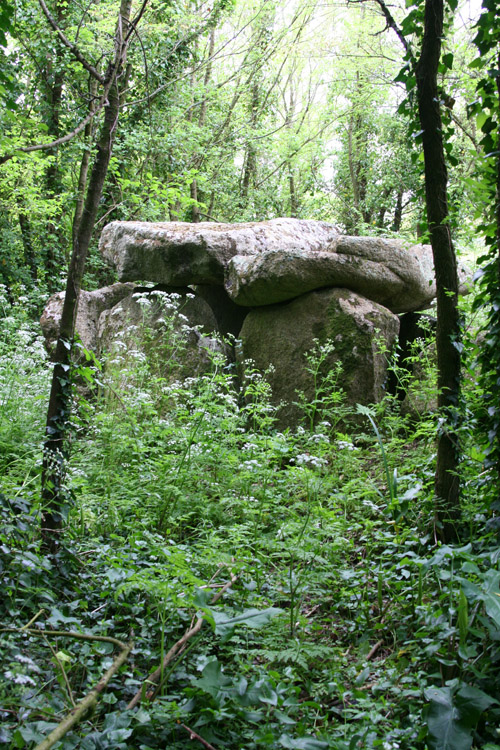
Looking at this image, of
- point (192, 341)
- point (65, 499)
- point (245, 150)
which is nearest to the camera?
point (65, 499)

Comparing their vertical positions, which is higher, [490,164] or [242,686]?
[490,164]

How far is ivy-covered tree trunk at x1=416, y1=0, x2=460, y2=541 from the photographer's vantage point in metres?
2.70

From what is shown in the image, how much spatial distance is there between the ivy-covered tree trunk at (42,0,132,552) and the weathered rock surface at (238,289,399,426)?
289 centimetres

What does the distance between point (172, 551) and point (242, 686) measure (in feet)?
2.22

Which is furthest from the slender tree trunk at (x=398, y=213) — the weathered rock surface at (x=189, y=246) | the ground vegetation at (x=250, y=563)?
the ground vegetation at (x=250, y=563)

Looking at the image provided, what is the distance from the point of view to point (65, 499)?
105 inches

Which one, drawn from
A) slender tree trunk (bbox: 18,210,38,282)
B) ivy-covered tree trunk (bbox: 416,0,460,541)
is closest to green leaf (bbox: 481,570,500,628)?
ivy-covered tree trunk (bbox: 416,0,460,541)

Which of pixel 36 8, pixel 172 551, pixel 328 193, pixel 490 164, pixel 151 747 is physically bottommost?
pixel 151 747

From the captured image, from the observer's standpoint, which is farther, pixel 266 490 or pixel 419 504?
pixel 266 490

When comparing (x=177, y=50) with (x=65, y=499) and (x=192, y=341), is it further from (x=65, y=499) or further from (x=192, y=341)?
(x=65, y=499)

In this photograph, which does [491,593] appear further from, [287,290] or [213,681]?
[287,290]

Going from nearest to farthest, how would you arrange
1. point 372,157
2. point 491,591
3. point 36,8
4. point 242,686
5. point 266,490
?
point 491,591 < point 242,686 < point 266,490 < point 36,8 < point 372,157

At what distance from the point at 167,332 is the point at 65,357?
3.04 metres

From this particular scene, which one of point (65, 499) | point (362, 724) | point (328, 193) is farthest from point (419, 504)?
point (328, 193)
